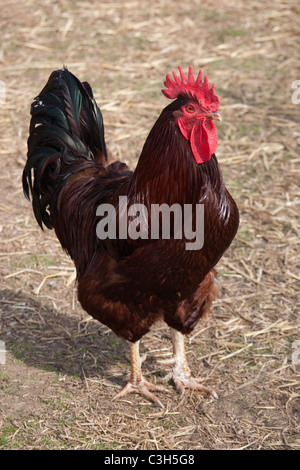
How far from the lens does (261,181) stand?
21.0ft

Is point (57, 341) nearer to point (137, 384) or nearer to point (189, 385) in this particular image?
point (137, 384)

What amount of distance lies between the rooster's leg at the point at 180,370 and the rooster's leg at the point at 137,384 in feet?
0.40

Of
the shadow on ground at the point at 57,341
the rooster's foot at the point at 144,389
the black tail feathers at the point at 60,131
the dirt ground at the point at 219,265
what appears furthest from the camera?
the shadow on ground at the point at 57,341

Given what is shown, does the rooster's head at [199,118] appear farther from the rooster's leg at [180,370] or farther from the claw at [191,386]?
the claw at [191,386]

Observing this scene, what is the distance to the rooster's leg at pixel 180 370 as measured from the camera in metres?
4.36

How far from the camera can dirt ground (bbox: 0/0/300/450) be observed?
13.4 feet

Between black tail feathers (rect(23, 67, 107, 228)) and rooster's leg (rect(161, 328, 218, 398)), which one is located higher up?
black tail feathers (rect(23, 67, 107, 228))

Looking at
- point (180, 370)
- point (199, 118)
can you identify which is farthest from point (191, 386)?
point (199, 118)

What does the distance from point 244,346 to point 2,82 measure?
498cm

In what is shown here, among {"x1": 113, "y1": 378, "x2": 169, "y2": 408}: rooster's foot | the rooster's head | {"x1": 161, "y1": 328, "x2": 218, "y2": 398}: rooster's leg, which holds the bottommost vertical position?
{"x1": 113, "y1": 378, "x2": 169, "y2": 408}: rooster's foot

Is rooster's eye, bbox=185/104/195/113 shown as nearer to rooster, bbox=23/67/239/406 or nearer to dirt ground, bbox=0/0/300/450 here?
rooster, bbox=23/67/239/406

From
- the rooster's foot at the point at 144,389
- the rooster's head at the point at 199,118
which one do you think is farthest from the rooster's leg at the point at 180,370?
the rooster's head at the point at 199,118

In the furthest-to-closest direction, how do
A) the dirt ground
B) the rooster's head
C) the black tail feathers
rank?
the black tail feathers, the dirt ground, the rooster's head

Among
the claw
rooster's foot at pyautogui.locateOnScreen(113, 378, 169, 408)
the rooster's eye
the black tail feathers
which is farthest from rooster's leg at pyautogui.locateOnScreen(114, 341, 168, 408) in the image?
the rooster's eye
